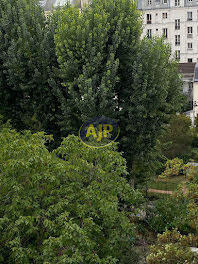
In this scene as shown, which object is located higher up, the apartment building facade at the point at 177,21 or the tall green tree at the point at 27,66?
the apartment building facade at the point at 177,21

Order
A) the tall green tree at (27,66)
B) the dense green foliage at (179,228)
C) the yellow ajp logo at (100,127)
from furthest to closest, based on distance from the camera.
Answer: the tall green tree at (27,66), the yellow ajp logo at (100,127), the dense green foliage at (179,228)

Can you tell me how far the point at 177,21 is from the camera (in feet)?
221

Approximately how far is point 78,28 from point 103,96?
12.1 ft

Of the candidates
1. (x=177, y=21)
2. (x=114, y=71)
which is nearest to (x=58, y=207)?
(x=114, y=71)

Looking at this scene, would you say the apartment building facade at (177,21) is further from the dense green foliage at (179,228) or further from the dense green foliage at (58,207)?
the dense green foliage at (58,207)

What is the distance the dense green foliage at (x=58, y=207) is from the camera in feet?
37.6

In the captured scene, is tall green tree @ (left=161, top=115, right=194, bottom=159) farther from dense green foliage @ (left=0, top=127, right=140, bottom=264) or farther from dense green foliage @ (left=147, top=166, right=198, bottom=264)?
dense green foliage @ (left=0, top=127, right=140, bottom=264)

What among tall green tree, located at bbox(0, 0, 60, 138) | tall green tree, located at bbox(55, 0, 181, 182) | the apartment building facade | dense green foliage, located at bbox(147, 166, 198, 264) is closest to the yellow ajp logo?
tall green tree, located at bbox(55, 0, 181, 182)

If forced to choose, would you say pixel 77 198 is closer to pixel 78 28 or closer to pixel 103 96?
pixel 103 96

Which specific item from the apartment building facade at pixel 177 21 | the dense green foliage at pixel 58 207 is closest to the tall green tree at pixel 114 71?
the dense green foliage at pixel 58 207

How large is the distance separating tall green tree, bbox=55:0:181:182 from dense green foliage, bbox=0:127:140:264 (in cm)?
675

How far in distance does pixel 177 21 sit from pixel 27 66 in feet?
164

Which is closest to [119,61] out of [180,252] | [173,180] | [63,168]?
[63,168]

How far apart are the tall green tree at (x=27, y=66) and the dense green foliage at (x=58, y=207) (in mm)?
9152
